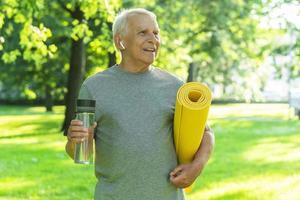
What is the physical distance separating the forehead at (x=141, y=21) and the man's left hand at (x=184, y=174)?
2.13 ft

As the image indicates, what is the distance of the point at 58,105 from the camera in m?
51.0

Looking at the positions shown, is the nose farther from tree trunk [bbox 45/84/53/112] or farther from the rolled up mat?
tree trunk [bbox 45/84/53/112]

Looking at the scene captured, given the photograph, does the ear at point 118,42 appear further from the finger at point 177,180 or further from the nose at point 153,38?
the finger at point 177,180

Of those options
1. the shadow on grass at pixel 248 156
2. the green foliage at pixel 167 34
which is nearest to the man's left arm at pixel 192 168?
the green foliage at pixel 167 34

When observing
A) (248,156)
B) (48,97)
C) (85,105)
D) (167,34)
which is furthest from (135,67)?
(48,97)

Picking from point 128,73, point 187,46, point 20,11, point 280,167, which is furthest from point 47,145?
point 128,73

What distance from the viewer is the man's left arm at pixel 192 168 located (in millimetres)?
2896

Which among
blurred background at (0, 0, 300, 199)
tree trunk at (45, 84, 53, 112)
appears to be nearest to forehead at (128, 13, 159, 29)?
blurred background at (0, 0, 300, 199)

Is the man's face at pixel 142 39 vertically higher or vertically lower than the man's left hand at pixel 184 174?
higher

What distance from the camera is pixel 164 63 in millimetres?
21094

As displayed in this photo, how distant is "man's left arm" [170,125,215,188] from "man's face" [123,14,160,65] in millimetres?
450

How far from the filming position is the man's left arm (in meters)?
2.90

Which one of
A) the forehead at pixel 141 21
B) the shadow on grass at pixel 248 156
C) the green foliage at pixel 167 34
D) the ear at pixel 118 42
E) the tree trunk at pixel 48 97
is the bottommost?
the tree trunk at pixel 48 97

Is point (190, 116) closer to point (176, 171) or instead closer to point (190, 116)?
point (190, 116)
